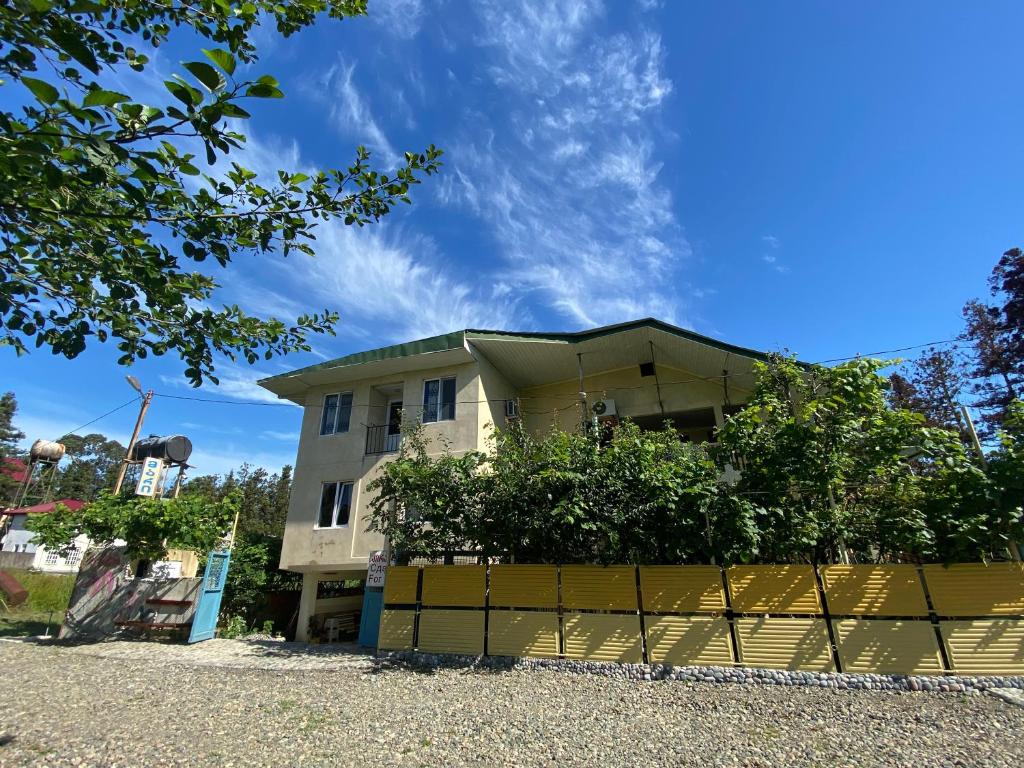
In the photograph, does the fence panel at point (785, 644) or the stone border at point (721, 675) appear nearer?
the stone border at point (721, 675)

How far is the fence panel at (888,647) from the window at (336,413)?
41.0 feet

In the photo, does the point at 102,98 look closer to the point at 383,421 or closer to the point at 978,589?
the point at 978,589

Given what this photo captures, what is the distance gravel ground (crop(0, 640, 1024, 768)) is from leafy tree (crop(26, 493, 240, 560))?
13.5 feet

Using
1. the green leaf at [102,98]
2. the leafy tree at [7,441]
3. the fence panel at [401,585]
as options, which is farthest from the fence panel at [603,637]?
the leafy tree at [7,441]

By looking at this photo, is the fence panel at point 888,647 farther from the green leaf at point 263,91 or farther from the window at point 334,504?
the window at point 334,504

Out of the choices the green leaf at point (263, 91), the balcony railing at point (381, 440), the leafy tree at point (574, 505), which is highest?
the balcony railing at point (381, 440)

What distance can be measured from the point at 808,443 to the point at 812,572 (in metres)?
1.94

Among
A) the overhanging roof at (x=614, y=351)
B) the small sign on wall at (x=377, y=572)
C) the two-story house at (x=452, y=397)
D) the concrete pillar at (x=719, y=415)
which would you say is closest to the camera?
the small sign on wall at (x=377, y=572)

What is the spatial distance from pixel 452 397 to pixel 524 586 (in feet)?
21.0

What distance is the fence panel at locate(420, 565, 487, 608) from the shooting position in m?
8.75

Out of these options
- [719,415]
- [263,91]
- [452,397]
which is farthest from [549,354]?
[263,91]

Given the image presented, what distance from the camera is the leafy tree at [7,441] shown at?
41.2m

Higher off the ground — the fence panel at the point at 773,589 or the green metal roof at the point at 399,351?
the green metal roof at the point at 399,351

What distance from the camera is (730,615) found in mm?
7348
